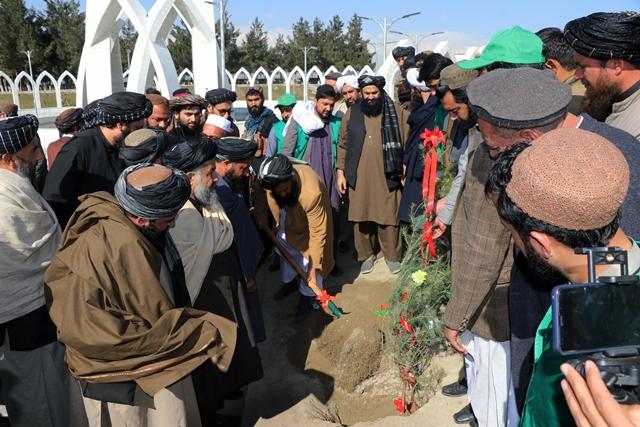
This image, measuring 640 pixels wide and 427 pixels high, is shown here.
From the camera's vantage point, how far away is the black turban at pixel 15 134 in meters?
2.27

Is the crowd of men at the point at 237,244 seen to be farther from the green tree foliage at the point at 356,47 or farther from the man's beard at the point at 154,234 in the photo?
the green tree foliage at the point at 356,47

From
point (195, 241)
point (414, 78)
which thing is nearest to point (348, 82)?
point (414, 78)

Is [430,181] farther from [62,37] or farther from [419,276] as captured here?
[62,37]

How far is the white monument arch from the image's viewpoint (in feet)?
44.8

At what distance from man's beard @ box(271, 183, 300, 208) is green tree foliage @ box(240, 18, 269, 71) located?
47080 millimetres

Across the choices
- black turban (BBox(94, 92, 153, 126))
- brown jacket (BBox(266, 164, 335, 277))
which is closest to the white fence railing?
brown jacket (BBox(266, 164, 335, 277))

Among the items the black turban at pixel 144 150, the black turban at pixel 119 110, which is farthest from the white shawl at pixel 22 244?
the black turban at pixel 119 110

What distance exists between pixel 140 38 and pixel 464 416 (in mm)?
14283

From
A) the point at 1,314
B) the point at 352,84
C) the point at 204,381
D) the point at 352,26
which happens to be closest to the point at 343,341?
the point at 204,381

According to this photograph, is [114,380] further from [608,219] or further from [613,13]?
[613,13]

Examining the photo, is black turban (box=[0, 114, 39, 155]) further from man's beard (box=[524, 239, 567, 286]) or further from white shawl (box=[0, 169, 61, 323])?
man's beard (box=[524, 239, 567, 286])

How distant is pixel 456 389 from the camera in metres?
2.87

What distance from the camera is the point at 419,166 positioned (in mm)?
4145

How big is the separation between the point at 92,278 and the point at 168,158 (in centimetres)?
92
